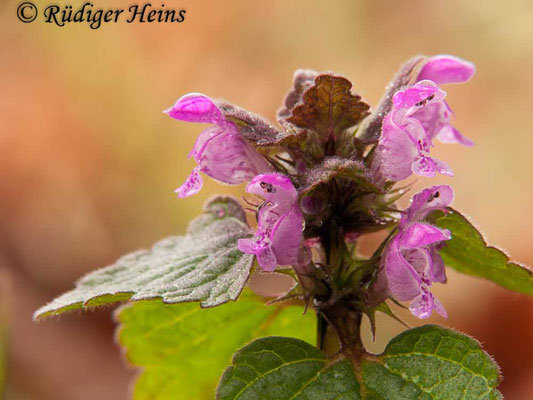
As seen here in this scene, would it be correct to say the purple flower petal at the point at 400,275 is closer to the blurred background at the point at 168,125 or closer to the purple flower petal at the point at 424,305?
the purple flower petal at the point at 424,305

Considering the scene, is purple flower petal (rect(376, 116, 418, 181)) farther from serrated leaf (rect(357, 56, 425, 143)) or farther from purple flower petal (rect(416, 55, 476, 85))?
purple flower petal (rect(416, 55, 476, 85))

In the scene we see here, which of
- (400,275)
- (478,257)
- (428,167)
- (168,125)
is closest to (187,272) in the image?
(400,275)

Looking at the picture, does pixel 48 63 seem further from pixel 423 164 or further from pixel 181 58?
pixel 423 164

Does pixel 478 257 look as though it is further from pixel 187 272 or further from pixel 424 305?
pixel 187 272

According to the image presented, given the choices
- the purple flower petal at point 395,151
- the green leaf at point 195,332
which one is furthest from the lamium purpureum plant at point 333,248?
the green leaf at point 195,332

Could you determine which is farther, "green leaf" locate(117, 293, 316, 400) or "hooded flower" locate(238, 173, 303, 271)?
"green leaf" locate(117, 293, 316, 400)

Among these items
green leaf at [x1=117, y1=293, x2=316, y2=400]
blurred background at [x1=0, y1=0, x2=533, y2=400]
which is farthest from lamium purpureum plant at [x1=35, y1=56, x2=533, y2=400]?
blurred background at [x1=0, y1=0, x2=533, y2=400]
